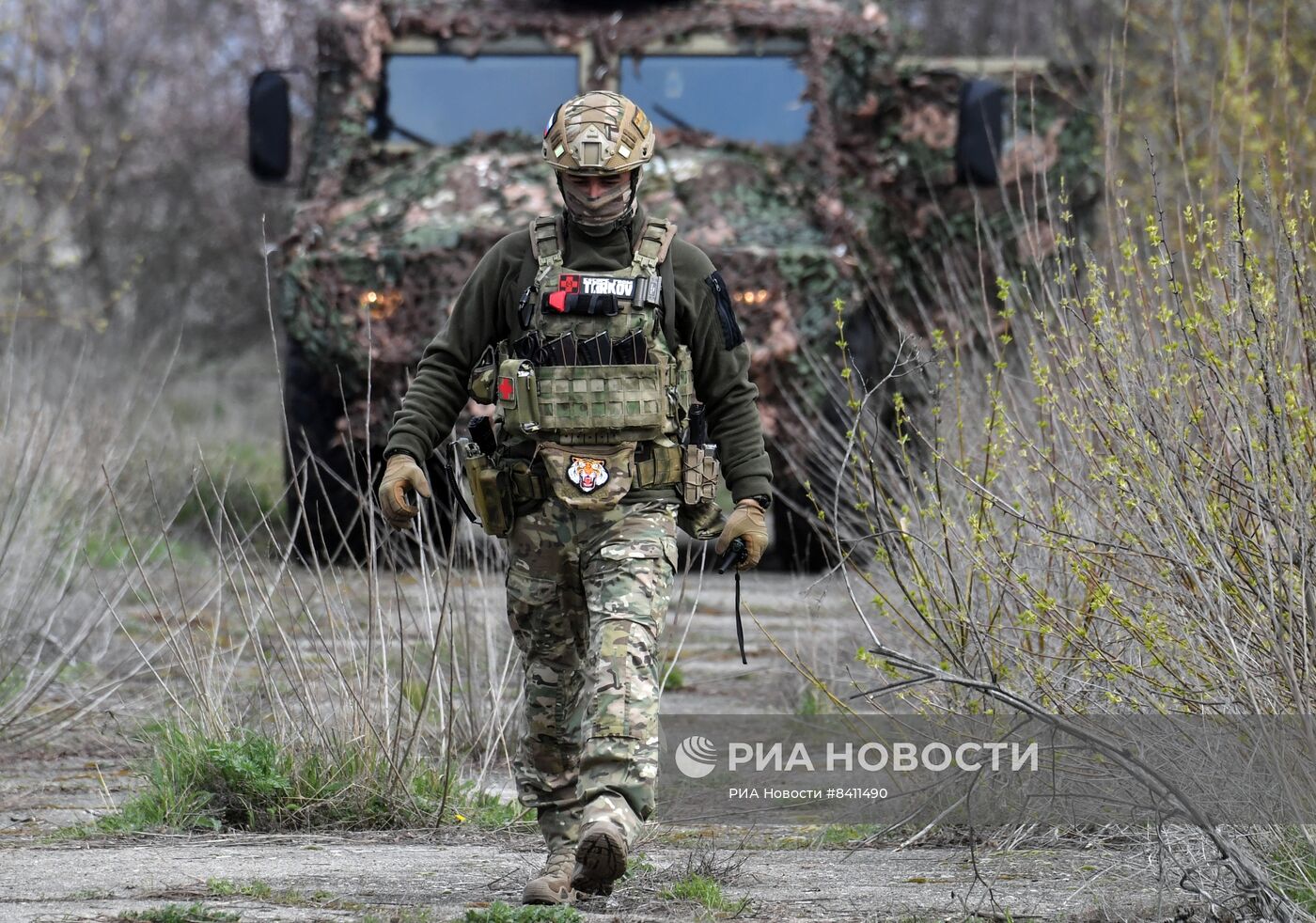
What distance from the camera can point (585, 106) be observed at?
13.7ft

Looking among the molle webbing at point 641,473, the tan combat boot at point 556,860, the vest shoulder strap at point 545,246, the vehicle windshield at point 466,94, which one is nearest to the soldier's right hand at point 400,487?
the molle webbing at point 641,473

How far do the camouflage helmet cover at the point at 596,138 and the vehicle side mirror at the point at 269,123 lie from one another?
494 centimetres

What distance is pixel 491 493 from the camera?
13.7ft

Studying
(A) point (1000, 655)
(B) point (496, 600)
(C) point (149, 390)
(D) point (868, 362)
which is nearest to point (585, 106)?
(A) point (1000, 655)

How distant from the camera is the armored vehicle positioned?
8414mm

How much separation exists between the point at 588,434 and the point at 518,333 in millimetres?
269

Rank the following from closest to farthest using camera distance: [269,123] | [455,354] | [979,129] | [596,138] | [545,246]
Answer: [596,138] < [545,246] < [455,354] < [979,129] < [269,123]

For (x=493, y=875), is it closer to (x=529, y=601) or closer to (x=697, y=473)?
(x=529, y=601)

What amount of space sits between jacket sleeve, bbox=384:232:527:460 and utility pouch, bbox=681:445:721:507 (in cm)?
49

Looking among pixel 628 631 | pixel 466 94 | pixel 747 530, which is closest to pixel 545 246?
pixel 747 530

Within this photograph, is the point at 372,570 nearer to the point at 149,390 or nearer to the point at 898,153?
the point at 898,153

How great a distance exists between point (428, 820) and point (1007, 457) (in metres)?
1.68

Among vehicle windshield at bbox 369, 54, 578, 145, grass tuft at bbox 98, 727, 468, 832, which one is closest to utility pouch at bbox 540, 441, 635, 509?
grass tuft at bbox 98, 727, 468, 832

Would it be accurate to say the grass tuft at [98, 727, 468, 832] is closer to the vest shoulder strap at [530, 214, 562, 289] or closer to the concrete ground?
the concrete ground
